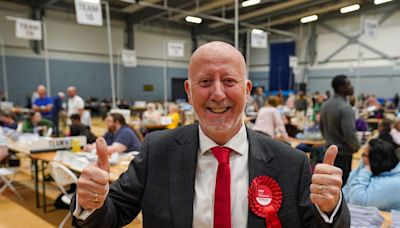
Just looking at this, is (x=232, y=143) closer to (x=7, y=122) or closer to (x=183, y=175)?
(x=183, y=175)

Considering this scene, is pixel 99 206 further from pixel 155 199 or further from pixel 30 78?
pixel 30 78

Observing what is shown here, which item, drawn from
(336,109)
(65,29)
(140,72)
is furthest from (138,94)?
(336,109)

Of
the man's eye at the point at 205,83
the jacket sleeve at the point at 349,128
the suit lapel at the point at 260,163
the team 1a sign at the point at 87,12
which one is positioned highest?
the team 1a sign at the point at 87,12

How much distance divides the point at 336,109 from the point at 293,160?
2.41m

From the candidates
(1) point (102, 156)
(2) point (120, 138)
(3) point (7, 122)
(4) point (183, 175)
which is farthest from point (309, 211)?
(3) point (7, 122)

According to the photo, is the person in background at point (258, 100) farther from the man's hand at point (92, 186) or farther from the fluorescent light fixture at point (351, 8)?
the man's hand at point (92, 186)

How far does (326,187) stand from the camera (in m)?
0.93

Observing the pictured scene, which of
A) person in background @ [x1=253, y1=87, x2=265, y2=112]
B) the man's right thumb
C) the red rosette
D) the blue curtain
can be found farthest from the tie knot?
the blue curtain

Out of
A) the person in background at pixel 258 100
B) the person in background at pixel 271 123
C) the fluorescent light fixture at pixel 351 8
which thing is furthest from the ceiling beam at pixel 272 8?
the person in background at pixel 258 100

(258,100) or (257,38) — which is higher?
(257,38)

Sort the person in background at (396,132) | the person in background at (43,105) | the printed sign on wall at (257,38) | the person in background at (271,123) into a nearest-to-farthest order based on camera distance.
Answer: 1. the person in background at (396,132)
2. the person in background at (271,123)
3. the person in background at (43,105)
4. the printed sign on wall at (257,38)

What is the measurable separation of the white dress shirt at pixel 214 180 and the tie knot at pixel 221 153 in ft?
0.06

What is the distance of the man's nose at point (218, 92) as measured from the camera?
3.59 feet

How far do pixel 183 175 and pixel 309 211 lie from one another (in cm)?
49
